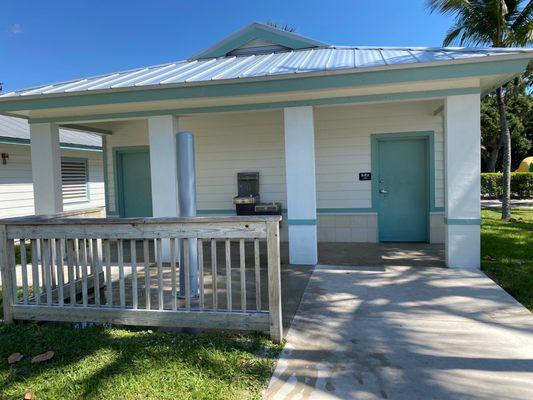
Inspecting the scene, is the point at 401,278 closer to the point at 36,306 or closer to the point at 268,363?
the point at 268,363

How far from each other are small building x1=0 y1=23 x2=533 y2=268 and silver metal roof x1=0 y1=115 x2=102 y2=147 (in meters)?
2.99

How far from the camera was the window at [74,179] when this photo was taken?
40.3 ft

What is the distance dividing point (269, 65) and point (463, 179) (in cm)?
363

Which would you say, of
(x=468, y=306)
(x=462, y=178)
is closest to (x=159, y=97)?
(x=462, y=178)

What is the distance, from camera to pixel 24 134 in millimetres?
10359

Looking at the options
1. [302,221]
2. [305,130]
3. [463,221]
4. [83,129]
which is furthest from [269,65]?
[83,129]

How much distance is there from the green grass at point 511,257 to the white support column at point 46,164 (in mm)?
7390

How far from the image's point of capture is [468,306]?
4094 millimetres

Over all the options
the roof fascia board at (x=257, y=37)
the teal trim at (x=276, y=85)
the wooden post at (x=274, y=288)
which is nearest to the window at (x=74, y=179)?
the teal trim at (x=276, y=85)

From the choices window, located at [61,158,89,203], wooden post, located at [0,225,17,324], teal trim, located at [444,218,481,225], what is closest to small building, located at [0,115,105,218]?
window, located at [61,158,89,203]

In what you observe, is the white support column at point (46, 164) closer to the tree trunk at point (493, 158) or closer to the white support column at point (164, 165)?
the white support column at point (164, 165)

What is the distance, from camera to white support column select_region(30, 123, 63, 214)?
6996 mm

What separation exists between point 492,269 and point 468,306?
1.75 meters

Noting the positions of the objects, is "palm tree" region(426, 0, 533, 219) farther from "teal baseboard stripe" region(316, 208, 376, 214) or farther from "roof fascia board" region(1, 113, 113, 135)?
"roof fascia board" region(1, 113, 113, 135)
